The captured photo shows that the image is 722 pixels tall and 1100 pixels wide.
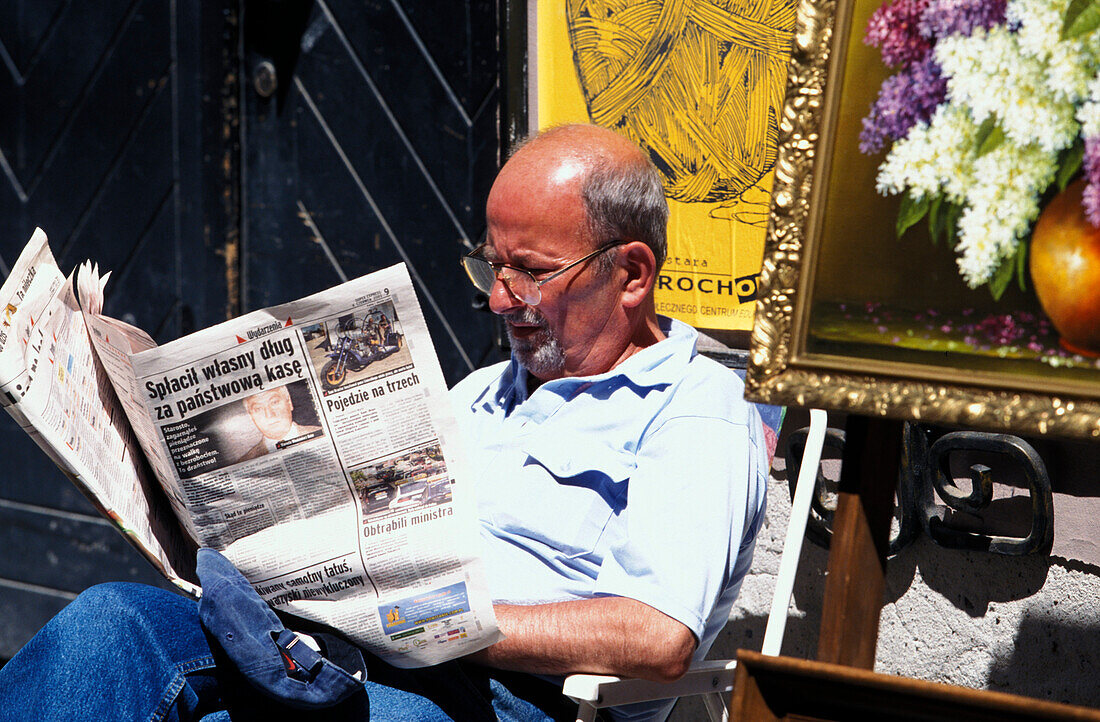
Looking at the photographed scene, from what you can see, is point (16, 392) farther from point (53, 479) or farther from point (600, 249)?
point (53, 479)

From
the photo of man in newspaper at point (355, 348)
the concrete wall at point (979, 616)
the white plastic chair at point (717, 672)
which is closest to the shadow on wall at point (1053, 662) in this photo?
the concrete wall at point (979, 616)

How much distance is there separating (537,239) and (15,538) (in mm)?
2614

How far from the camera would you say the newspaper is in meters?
1.23

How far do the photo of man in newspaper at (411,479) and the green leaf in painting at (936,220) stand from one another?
0.65m

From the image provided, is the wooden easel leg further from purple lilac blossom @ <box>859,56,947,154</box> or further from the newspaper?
the newspaper

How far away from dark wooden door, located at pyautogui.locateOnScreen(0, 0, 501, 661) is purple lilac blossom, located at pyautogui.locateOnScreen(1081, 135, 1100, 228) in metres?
1.70

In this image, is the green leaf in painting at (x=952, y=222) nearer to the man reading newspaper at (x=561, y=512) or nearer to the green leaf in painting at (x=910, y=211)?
the green leaf in painting at (x=910, y=211)

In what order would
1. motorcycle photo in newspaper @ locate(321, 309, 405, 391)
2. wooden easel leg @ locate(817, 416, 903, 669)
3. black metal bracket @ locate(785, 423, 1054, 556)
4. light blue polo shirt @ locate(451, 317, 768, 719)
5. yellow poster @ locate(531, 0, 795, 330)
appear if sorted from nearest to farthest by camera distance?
1. wooden easel leg @ locate(817, 416, 903, 669)
2. motorcycle photo in newspaper @ locate(321, 309, 405, 391)
3. light blue polo shirt @ locate(451, 317, 768, 719)
4. black metal bracket @ locate(785, 423, 1054, 556)
5. yellow poster @ locate(531, 0, 795, 330)

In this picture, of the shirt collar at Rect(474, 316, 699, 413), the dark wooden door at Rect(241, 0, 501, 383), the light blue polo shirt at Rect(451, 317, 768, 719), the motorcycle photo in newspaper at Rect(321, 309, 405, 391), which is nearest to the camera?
the motorcycle photo in newspaper at Rect(321, 309, 405, 391)

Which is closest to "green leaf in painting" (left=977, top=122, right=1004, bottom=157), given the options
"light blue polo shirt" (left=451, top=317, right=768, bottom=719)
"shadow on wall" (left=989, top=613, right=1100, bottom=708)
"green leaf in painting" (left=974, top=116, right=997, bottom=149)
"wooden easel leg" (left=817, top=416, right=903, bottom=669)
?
"green leaf in painting" (left=974, top=116, right=997, bottom=149)

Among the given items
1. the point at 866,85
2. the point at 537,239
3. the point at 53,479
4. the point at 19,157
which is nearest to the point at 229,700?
the point at 537,239

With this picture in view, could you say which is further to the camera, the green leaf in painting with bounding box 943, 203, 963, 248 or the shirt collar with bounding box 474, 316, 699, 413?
the shirt collar with bounding box 474, 316, 699, 413

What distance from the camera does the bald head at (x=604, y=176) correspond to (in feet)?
5.29

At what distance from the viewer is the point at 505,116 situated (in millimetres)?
2244
